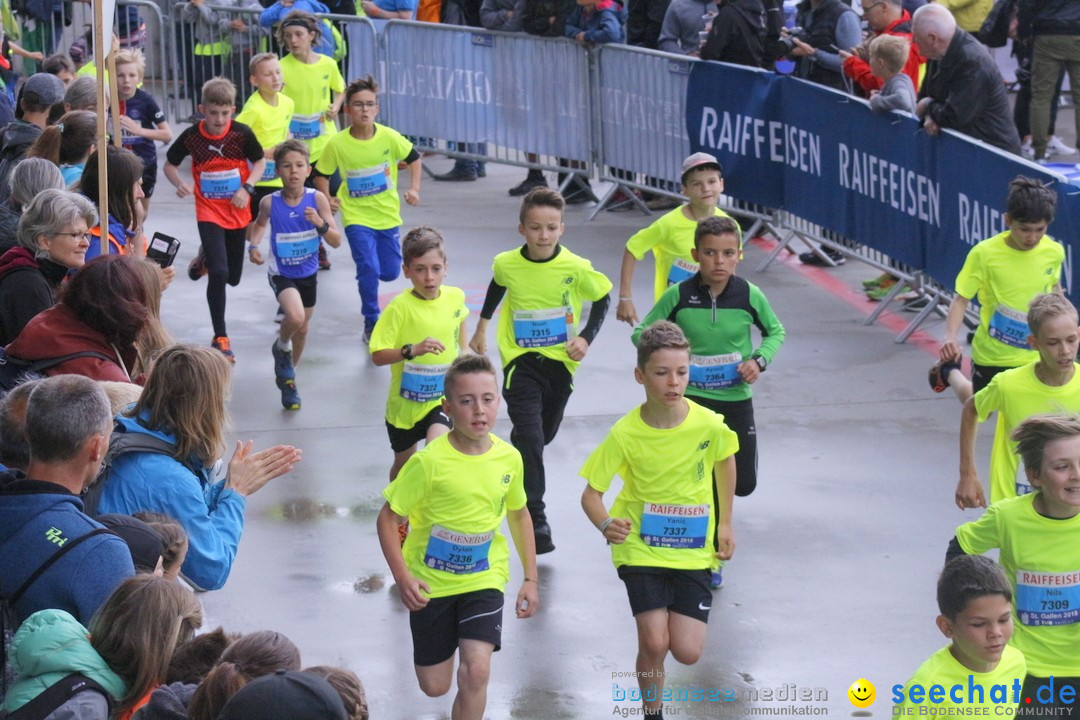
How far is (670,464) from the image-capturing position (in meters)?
5.93

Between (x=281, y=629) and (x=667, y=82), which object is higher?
(x=667, y=82)

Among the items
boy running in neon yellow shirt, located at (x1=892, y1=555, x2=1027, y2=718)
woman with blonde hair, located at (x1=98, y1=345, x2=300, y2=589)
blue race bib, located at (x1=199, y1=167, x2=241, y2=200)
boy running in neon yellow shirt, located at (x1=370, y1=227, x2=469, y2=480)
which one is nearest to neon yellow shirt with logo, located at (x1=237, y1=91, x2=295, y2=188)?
blue race bib, located at (x1=199, y1=167, x2=241, y2=200)

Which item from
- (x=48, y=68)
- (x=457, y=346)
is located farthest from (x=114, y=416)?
(x=48, y=68)

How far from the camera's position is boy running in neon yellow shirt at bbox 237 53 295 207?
1223 cm

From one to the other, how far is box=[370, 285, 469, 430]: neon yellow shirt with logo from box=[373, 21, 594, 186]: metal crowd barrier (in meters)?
7.67

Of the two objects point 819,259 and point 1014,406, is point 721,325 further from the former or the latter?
point 819,259

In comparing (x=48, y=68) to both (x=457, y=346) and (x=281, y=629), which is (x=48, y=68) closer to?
(x=457, y=346)

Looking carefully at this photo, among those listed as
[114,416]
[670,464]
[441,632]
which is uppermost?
[114,416]

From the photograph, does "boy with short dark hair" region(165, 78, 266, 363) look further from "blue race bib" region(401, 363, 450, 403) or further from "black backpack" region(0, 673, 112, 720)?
"black backpack" region(0, 673, 112, 720)

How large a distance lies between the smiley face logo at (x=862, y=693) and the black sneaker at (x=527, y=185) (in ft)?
33.4

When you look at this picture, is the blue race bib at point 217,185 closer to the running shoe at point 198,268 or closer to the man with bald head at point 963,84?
the running shoe at point 198,268

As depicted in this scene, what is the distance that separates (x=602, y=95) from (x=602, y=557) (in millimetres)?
8095

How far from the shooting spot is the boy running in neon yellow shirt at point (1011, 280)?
24.6 ft

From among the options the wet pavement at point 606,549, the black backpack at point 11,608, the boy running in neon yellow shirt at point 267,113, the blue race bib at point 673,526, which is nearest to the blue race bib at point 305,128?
the boy running in neon yellow shirt at point 267,113
